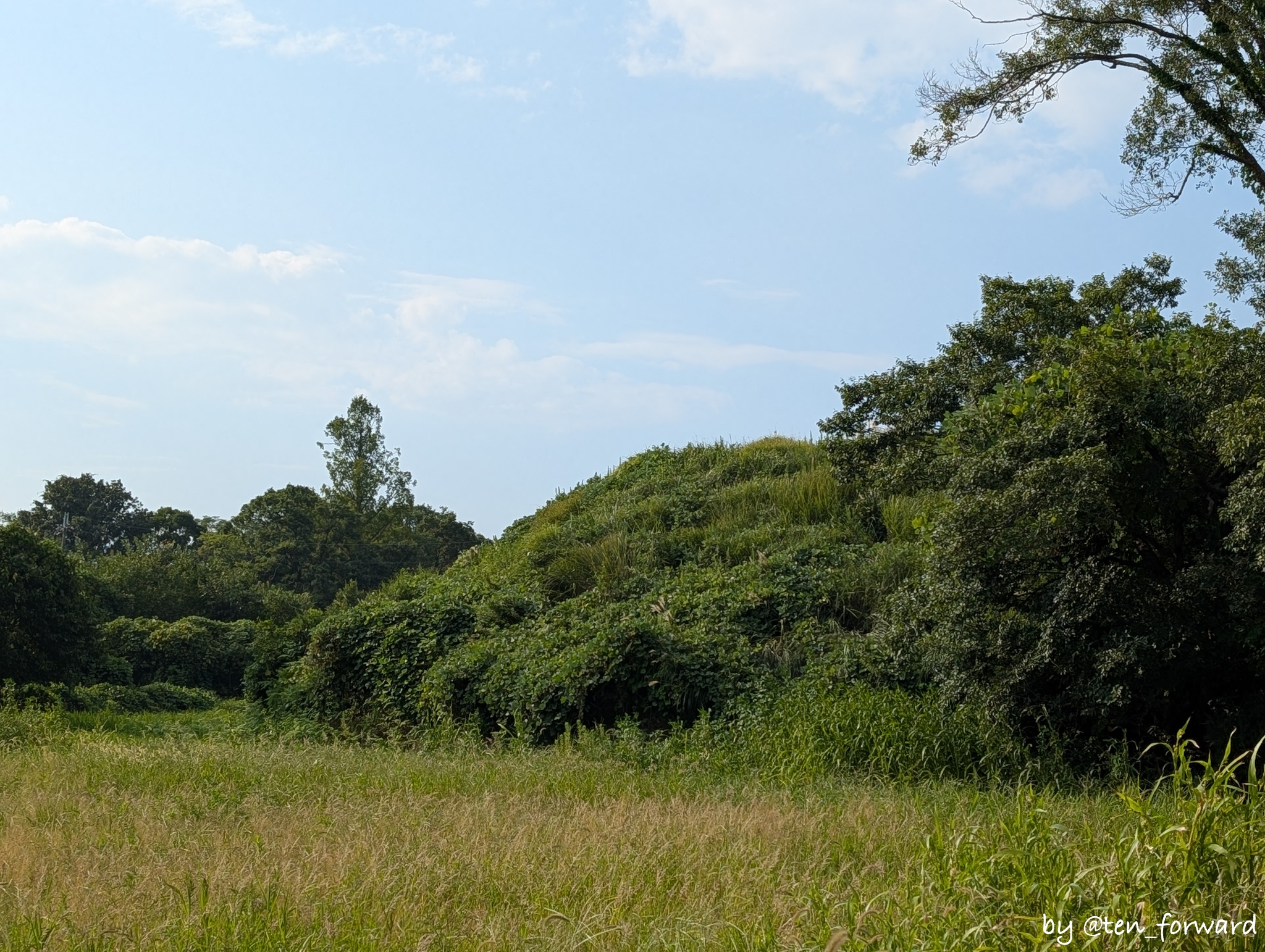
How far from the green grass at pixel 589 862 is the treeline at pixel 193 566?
11.6m

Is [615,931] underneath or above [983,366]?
underneath

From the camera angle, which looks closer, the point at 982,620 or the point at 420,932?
the point at 420,932

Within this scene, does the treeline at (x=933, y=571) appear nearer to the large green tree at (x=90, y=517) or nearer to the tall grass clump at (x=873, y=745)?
the tall grass clump at (x=873, y=745)

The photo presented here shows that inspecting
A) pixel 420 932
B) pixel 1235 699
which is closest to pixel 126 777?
pixel 420 932

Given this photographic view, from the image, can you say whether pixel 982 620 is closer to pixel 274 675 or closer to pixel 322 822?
Answer: pixel 322 822

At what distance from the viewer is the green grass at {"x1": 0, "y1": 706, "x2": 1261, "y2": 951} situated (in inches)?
160

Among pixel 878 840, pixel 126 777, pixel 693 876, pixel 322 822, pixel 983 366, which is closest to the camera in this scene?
pixel 693 876

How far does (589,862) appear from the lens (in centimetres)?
554

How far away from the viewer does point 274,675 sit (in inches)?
687

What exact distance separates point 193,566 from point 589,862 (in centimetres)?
3972

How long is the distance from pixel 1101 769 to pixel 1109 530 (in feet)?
6.86

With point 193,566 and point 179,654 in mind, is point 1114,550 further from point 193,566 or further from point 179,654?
point 193,566

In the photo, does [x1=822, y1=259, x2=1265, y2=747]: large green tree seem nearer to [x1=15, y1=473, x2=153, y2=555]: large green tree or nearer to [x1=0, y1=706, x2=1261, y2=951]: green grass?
[x1=0, y1=706, x2=1261, y2=951]: green grass

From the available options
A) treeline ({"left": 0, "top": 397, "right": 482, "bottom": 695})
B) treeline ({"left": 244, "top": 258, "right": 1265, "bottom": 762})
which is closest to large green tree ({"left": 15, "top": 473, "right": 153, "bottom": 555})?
treeline ({"left": 0, "top": 397, "right": 482, "bottom": 695})
